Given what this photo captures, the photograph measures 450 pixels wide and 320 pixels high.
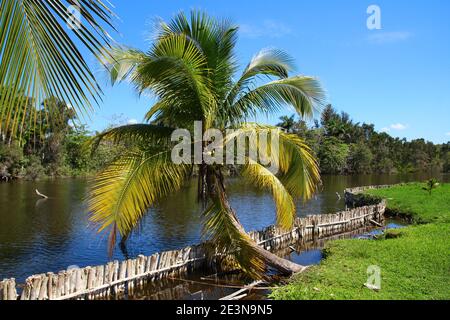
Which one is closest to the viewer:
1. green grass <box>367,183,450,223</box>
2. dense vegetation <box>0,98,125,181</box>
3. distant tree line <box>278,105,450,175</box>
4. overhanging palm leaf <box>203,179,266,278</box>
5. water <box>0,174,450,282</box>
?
overhanging palm leaf <box>203,179,266,278</box>

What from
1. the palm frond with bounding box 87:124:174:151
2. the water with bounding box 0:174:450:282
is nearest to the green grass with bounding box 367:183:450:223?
the water with bounding box 0:174:450:282

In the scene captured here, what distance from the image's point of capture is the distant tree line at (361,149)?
77000mm

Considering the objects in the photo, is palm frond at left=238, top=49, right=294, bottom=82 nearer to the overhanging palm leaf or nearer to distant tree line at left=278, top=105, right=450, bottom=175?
the overhanging palm leaf

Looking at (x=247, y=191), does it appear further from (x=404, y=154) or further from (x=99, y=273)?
(x=404, y=154)

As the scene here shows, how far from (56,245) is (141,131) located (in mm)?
9551

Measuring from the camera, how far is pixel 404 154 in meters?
106

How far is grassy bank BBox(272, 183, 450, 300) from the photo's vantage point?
33.9 feet

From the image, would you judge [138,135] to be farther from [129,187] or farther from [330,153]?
[330,153]

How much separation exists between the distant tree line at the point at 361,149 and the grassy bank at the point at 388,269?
47.4 meters

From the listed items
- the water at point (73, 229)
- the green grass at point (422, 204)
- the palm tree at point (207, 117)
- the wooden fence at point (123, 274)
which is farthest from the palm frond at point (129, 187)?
the green grass at point (422, 204)

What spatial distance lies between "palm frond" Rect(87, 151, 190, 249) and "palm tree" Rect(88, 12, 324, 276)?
3 centimetres

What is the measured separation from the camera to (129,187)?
1061cm

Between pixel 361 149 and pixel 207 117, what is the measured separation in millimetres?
79883
